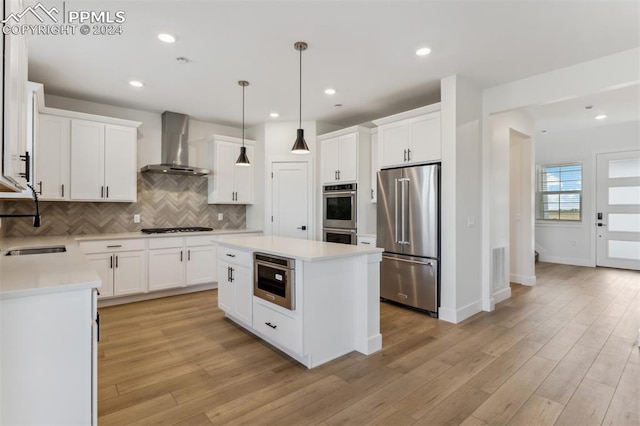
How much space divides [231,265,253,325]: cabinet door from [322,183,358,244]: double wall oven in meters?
2.10

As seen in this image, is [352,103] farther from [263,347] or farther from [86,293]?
[86,293]

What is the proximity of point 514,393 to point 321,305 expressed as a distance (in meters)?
1.45

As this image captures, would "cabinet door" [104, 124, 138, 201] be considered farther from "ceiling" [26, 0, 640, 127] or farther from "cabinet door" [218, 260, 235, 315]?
"cabinet door" [218, 260, 235, 315]

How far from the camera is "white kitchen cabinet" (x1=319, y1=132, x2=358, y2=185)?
16.2ft

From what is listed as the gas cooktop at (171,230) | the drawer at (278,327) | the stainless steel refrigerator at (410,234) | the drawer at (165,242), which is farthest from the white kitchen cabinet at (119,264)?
the stainless steel refrigerator at (410,234)

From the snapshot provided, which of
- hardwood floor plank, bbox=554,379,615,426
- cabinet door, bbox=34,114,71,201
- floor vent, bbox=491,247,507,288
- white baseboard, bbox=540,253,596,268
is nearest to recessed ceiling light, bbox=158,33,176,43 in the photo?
cabinet door, bbox=34,114,71,201

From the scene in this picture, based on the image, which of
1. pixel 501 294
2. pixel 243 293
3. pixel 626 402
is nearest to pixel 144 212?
pixel 243 293

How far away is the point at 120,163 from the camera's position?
4438mm

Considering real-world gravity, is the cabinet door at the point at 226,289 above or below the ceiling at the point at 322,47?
below

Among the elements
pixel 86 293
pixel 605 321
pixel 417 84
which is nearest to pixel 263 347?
pixel 86 293

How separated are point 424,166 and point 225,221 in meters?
3.58

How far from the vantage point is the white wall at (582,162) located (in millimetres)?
6383

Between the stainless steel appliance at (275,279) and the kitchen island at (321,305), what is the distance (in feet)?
0.11

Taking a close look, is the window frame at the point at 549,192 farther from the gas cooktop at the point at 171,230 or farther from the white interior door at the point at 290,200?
the gas cooktop at the point at 171,230
